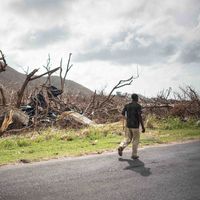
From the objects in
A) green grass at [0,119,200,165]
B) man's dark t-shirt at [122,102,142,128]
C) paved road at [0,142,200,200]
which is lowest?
paved road at [0,142,200,200]

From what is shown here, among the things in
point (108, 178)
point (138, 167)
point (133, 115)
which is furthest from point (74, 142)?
point (108, 178)

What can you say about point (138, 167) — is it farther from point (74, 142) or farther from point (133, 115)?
point (74, 142)

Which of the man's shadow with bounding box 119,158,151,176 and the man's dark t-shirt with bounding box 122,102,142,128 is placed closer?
the man's shadow with bounding box 119,158,151,176

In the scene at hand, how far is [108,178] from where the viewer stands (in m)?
8.64

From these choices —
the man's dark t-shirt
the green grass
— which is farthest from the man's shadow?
the green grass

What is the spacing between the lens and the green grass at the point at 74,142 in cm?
1280

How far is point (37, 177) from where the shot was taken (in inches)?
356

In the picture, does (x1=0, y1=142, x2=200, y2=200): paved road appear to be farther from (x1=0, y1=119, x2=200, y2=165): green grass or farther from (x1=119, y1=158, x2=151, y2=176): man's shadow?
(x1=0, y1=119, x2=200, y2=165): green grass

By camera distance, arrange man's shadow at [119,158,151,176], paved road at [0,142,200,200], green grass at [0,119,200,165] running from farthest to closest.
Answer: green grass at [0,119,200,165], man's shadow at [119,158,151,176], paved road at [0,142,200,200]

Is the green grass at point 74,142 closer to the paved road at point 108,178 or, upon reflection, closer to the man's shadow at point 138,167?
the paved road at point 108,178

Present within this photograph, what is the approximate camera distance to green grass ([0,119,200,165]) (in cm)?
1280

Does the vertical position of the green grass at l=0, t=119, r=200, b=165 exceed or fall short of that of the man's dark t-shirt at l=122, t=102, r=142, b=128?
it falls short

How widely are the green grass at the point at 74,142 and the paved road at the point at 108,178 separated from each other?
5.42ft

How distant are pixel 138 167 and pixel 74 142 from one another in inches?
243
